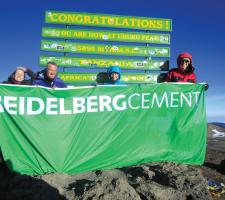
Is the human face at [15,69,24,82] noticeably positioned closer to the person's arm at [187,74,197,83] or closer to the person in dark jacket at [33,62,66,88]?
the person in dark jacket at [33,62,66,88]

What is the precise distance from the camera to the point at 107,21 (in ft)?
37.9

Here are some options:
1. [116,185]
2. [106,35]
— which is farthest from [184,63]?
[106,35]

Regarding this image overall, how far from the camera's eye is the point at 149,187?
17.4ft

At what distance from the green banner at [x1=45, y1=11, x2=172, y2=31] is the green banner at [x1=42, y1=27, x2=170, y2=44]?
0.23 metres

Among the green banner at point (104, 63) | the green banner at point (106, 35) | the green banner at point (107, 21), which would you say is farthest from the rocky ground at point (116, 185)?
the green banner at point (107, 21)

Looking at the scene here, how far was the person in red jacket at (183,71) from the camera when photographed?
25.4 ft

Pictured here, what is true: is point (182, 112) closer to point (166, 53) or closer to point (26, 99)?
point (26, 99)

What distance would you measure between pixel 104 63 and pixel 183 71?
4002 millimetres

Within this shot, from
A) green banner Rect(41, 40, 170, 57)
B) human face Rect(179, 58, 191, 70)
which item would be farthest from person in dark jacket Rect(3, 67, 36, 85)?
green banner Rect(41, 40, 170, 57)

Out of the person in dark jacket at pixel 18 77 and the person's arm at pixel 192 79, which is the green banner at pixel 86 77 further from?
the person in dark jacket at pixel 18 77

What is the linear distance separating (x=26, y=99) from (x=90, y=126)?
136 cm

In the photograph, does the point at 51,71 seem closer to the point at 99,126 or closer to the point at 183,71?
the point at 99,126

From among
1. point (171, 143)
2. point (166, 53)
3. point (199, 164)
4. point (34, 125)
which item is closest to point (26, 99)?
point (34, 125)

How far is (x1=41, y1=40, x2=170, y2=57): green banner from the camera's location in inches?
436
